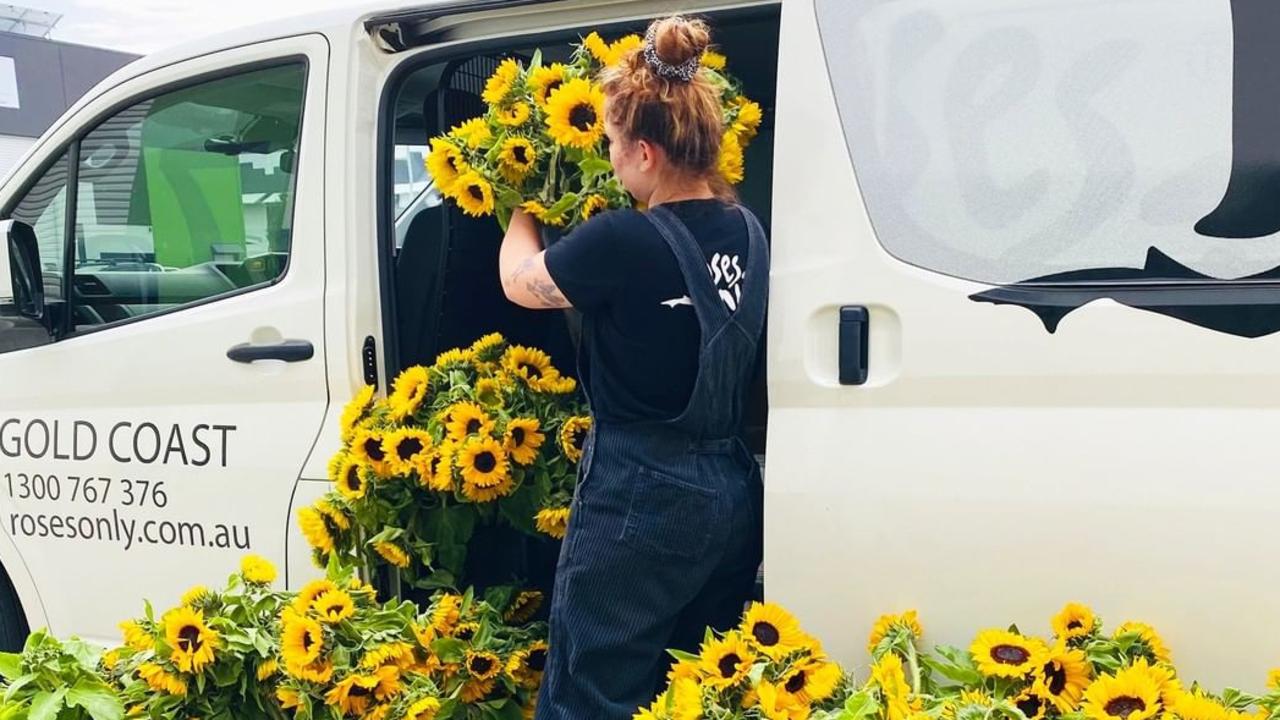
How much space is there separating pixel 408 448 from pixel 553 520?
36 cm

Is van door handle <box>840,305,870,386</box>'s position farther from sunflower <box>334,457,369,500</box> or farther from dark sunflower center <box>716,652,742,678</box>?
sunflower <box>334,457,369,500</box>

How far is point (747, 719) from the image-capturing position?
1.87 meters

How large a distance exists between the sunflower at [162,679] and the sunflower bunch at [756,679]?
1.01 m

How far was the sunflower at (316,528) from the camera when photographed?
94.2 inches

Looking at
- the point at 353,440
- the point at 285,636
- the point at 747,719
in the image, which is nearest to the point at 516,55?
the point at 353,440

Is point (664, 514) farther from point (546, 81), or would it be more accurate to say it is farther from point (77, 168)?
point (77, 168)

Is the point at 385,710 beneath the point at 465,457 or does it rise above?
beneath

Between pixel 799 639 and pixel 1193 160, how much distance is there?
1.07 meters

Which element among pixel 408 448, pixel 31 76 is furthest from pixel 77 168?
pixel 31 76

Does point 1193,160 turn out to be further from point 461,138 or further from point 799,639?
point 461,138

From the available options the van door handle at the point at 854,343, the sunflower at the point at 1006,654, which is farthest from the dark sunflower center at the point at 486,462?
the sunflower at the point at 1006,654

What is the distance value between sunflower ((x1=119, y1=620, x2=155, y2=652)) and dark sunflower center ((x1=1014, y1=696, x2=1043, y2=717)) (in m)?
1.77

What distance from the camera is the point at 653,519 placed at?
76.8 inches

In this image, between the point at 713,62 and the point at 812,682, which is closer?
the point at 812,682
